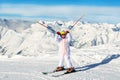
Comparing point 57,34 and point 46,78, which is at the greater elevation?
point 57,34

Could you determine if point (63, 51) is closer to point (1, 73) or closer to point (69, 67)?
point (69, 67)

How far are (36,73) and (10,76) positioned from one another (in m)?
1.58

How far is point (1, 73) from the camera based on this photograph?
1658 cm

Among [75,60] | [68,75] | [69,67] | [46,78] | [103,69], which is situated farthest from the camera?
[75,60]

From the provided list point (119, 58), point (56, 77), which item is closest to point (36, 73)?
point (56, 77)

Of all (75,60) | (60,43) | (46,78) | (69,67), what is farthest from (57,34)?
(75,60)

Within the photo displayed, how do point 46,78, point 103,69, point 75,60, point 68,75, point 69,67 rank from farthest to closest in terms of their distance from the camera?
point 75,60, point 103,69, point 69,67, point 68,75, point 46,78

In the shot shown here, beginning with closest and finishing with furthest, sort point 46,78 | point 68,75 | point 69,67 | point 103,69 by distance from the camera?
point 46,78, point 68,75, point 69,67, point 103,69

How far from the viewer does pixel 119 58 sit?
24312 millimetres

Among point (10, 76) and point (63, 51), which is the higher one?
point (63, 51)

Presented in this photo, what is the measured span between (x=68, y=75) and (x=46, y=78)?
4.88 feet

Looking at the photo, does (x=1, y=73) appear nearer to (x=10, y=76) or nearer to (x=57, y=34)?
(x=10, y=76)

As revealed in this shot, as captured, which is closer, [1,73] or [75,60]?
[1,73]

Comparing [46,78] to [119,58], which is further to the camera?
[119,58]
